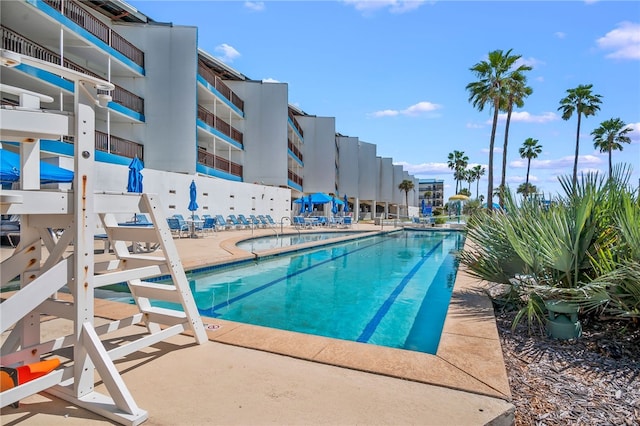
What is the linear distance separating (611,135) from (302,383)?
158 feet

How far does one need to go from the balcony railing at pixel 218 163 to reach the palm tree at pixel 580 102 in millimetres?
29519

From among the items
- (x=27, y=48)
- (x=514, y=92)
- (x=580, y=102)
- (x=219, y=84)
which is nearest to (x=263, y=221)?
(x=219, y=84)

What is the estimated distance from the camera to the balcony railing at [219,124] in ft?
71.4

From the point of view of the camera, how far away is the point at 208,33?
20.9 meters

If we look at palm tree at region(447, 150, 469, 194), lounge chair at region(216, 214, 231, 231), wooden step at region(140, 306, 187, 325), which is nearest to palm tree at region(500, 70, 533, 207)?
lounge chair at region(216, 214, 231, 231)

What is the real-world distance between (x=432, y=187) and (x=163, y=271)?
97.9 meters

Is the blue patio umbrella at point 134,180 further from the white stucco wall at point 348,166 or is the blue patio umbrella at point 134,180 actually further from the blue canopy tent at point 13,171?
the white stucco wall at point 348,166

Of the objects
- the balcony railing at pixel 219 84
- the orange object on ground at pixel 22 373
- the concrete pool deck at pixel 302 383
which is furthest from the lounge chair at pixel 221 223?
the orange object on ground at pixel 22 373

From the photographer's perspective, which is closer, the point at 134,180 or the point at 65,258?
the point at 65,258

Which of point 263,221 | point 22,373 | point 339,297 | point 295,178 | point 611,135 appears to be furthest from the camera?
point 611,135

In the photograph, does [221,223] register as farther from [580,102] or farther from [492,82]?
[580,102]

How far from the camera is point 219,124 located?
937 inches

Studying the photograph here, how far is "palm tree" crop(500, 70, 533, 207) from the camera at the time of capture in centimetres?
2267

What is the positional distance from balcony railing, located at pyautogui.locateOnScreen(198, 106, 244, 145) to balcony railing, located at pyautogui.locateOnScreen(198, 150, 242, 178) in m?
1.87
